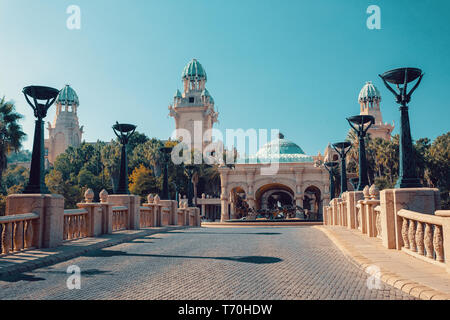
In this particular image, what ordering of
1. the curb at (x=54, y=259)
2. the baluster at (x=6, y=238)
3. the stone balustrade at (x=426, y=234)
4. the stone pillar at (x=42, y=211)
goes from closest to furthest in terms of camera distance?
1. the stone balustrade at (x=426, y=234)
2. the curb at (x=54, y=259)
3. the baluster at (x=6, y=238)
4. the stone pillar at (x=42, y=211)

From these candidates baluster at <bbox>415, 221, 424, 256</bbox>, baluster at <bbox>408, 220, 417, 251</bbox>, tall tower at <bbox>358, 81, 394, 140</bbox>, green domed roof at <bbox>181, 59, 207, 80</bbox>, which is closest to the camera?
baluster at <bbox>415, 221, 424, 256</bbox>

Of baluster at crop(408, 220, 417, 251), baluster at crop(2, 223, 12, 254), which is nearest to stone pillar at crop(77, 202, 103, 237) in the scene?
baluster at crop(2, 223, 12, 254)

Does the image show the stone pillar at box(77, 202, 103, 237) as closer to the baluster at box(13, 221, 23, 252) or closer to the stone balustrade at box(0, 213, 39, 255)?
the stone balustrade at box(0, 213, 39, 255)

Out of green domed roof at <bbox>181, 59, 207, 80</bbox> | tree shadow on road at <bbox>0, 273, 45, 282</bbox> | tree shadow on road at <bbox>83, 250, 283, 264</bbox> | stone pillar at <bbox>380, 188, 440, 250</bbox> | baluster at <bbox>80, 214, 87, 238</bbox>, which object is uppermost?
green domed roof at <bbox>181, 59, 207, 80</bbox>

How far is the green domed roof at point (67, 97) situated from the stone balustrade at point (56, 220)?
88.4 metres

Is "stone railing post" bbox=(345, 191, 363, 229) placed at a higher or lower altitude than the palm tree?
lower

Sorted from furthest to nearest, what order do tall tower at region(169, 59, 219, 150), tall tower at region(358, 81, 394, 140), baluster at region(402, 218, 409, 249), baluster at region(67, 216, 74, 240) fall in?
tall tower at region(169, 59, 219, 150) < tall tower at region(358, 81, 394, 140) < baluster at region(67, 216, 74, 240) < baluster at region(402, 218, 409, 249)

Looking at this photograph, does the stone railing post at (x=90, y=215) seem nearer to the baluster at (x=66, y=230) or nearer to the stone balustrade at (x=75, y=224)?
the stone balustrade at (x=75, y=224)

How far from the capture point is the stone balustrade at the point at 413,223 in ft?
24.0

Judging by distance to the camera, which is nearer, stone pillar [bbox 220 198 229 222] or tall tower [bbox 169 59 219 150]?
stone pillar [bbox 220 198 229 222]

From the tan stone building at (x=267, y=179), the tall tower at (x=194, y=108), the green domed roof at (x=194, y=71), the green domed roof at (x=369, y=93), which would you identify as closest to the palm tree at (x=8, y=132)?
the tan stone building at (x=267, y=179)

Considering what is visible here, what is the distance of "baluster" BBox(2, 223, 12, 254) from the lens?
9609 mm

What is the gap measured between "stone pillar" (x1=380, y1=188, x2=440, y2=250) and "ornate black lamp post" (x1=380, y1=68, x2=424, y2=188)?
31 centimetres

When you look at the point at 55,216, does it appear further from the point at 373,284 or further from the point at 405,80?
the point at 405,80
